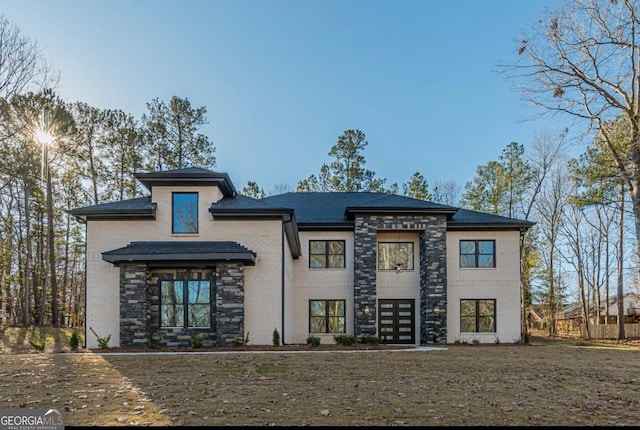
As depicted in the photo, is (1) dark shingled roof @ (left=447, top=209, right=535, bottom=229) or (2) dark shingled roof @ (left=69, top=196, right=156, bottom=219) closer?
(2) dark shingled roof @ (left=69, top=196, right=156, bottom=219)

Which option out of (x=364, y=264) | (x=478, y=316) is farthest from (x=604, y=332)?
(x=364, y=264)

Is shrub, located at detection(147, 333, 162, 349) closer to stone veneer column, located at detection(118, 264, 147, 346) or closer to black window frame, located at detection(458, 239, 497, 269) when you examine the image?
stone veneer column, located at detection(118, 264, 147, 346)

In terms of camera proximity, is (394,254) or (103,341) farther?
(394,254)

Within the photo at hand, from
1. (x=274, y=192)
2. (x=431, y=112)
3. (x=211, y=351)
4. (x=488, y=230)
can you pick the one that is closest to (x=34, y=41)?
(x=211, y=351)

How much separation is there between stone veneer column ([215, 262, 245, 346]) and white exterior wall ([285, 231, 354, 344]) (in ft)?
19.3

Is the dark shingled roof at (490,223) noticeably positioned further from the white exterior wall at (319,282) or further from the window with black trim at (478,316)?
the white exterior wall at (319,282)

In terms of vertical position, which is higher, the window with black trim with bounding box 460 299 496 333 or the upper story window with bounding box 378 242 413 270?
the upper story window with bounding box 378 242 413 270

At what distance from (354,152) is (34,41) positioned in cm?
2393

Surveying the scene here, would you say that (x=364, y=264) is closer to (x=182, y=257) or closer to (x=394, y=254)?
(x=394, y=254)

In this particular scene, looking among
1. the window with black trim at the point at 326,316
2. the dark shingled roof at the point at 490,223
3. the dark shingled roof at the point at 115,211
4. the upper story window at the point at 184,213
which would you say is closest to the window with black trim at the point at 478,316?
the dark shingled roof at the point at 490,223

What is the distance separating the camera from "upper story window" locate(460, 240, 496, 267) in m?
21.9

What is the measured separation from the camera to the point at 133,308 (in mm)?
15484

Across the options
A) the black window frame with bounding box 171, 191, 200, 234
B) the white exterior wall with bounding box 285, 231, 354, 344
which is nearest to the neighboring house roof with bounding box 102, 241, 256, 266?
the black window frame with bounding box 171, 191, 200, 234

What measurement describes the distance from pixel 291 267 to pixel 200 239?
17.6 ft
